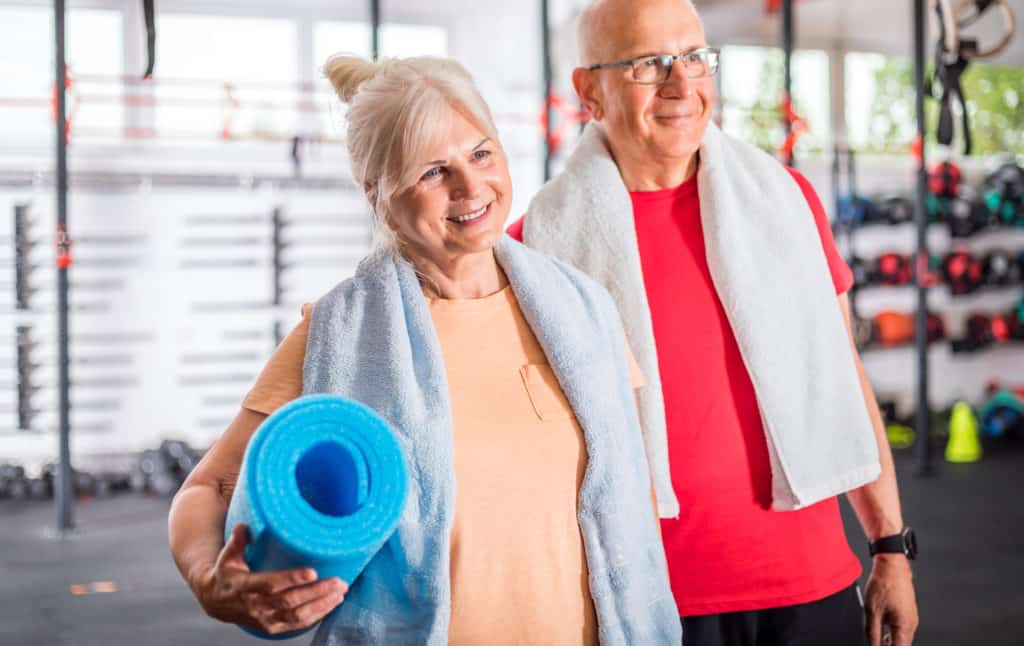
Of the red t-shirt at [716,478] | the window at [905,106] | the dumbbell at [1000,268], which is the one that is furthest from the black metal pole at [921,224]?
the red t-shirt at [716,478]

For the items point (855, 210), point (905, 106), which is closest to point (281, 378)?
point (855, 210)

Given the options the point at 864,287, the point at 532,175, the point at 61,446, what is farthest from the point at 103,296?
the point at 864,287

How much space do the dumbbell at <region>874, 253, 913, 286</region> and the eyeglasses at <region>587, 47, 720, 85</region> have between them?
6.97 meters

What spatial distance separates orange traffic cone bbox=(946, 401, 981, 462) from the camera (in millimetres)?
7281

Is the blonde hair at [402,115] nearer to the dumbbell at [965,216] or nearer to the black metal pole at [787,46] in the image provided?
the black metal pole at [787,46]

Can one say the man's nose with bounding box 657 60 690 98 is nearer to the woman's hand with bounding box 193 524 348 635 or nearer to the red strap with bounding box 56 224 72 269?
the woman's hand with bounding box 193 524 348 635

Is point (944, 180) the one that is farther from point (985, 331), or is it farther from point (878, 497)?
point (878, 497)

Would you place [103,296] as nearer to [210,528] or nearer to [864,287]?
[864,287]

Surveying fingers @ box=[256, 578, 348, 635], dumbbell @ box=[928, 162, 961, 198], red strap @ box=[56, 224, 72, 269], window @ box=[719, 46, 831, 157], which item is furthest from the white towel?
dumbbell @ box=[928, 162, 961, 198]

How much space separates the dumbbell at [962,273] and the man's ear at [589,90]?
23.8 ft

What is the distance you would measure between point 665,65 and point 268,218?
19.6 feet

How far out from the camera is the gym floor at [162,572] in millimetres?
3885

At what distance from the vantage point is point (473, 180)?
4.15ft

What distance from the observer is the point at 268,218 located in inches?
283
